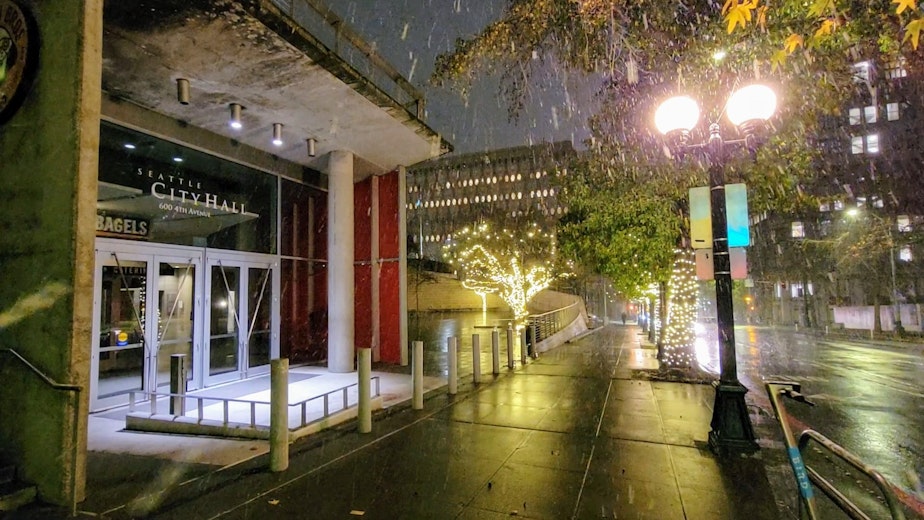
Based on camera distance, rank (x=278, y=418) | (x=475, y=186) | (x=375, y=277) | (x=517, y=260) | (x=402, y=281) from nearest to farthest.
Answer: (x=278, y=418) < (x=402, y=281) < (x=375, y=277) < (x=517, y=260) < (x=475, y=186)

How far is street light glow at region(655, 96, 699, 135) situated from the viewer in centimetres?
596

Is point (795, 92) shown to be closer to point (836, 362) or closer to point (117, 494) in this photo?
point (117, 494)

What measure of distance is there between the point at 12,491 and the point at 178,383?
314cm

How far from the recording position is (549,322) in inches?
773

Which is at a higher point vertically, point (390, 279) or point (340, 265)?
point (340, 265)

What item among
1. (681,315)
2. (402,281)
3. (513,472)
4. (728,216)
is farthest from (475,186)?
(513,472)

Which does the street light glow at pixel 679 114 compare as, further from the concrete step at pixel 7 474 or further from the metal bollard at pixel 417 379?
the concrete step at pixel 7 474

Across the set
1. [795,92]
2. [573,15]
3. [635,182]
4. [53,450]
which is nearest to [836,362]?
[635,182]

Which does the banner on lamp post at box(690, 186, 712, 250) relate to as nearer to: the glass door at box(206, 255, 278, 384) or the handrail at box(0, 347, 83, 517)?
the handrail at box(0, 347, 83, 517)

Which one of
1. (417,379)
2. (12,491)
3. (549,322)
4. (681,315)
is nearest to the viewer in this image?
(12,491)

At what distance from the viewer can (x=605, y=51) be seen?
311 inches

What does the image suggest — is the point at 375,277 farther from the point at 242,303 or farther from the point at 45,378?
the point at 45,378

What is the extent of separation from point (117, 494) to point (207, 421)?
2063mm

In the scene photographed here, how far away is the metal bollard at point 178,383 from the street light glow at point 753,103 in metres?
8.52
